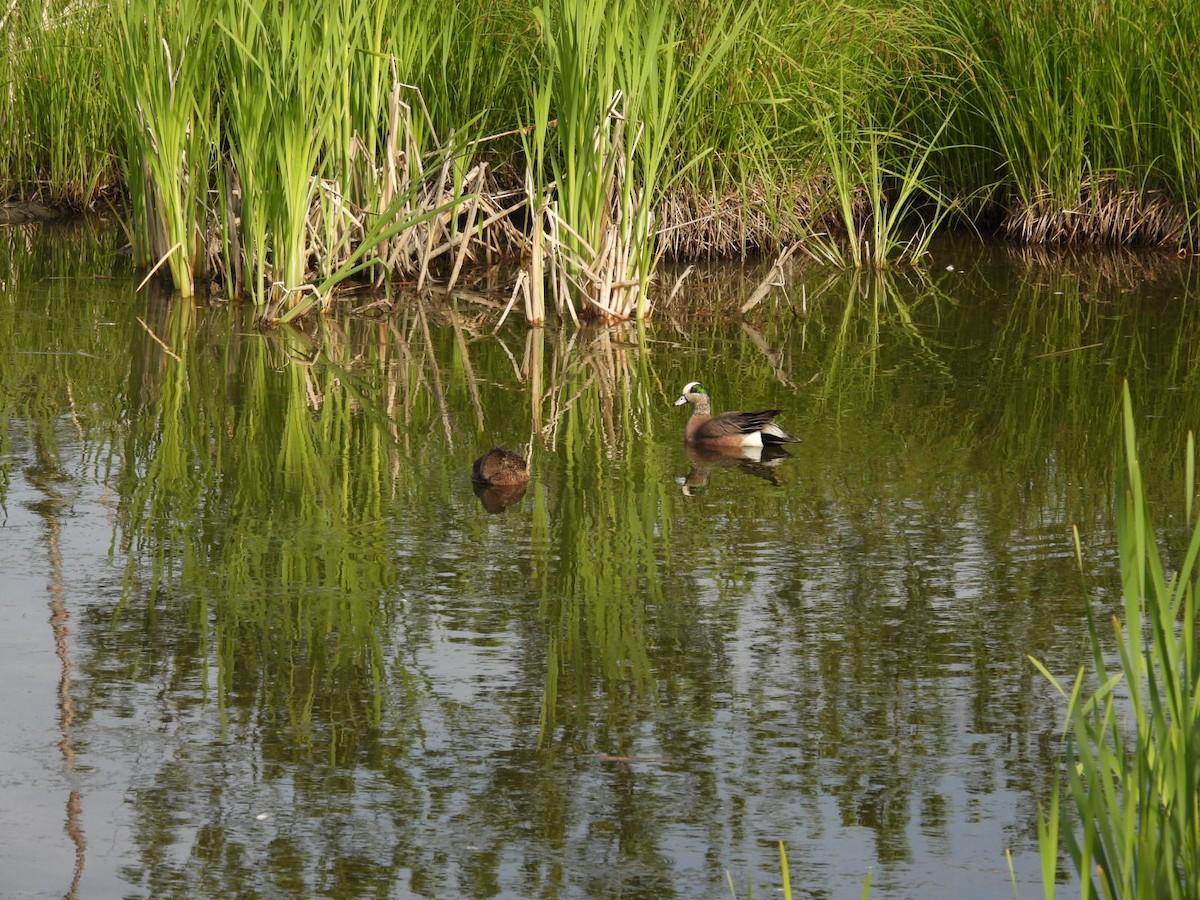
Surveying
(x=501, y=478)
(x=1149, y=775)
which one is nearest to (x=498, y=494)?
(x=501, y=478)

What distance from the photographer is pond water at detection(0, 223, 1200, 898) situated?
13.5 feet

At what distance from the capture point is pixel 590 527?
665 cm

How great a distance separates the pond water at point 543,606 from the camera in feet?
13.5

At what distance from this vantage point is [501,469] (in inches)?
278

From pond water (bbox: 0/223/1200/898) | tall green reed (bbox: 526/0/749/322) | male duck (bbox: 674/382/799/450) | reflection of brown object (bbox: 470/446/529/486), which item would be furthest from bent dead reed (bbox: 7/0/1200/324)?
reflection of brown object (bbox: 470/446/529/486)

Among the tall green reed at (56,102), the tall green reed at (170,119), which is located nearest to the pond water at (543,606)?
the tall green reed at (170,119)

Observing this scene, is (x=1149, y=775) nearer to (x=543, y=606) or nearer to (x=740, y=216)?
(x=543, y=606)

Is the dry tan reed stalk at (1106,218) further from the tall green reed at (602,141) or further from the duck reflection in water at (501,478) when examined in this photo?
the duck reflection in water at (501,478)

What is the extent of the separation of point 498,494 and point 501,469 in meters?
0.10

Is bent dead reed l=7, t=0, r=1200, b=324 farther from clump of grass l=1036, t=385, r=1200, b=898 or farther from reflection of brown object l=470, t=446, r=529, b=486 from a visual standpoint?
clump of grass l=1036, t=385, r=1200, b=898

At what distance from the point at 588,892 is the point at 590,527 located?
2.85 meters

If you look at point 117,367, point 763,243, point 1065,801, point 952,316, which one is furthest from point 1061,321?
point 1065,801

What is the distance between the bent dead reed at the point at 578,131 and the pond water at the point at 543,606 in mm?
906

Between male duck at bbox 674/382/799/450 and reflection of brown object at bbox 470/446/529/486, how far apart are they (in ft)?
3.47
